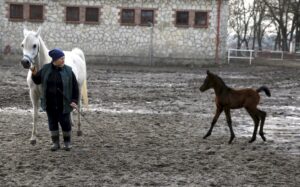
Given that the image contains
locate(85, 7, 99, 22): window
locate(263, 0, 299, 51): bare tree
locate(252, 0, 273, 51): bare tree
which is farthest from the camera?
locate(252, 0, 273, 51): bare tree

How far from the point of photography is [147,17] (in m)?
37.4

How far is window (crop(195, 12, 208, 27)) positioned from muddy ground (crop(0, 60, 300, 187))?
2140cm

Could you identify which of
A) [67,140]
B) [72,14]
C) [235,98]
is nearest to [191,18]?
[72,14]

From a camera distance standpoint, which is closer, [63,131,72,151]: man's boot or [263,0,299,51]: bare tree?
[63,131,72,151]: man's boot

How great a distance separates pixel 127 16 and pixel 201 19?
494cm

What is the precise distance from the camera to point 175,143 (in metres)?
9.70

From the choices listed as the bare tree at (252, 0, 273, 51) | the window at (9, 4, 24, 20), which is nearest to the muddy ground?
the window at (9, 4, 24, 20)

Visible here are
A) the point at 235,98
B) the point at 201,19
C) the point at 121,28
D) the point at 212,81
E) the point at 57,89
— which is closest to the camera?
the point at 57,89

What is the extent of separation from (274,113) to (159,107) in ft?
9.82

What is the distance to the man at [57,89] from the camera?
8.48 m

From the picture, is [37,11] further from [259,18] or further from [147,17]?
[259,18]

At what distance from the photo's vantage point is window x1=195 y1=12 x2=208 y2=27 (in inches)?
1471

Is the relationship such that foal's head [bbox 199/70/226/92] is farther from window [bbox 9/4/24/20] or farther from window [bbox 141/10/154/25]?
window [bbox 9/4/24/20]

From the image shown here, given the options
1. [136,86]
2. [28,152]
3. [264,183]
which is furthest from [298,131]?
[136,86]
